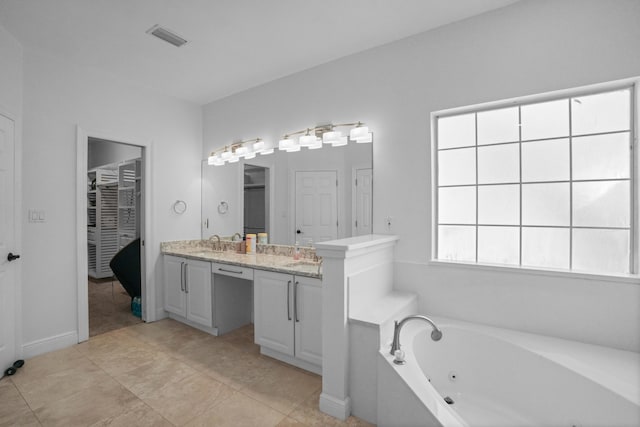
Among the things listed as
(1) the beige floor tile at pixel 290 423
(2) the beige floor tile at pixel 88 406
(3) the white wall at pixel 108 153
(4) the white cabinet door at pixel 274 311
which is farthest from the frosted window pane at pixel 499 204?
(3) the white wall at pixel 108 153

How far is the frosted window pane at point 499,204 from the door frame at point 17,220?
150 inches

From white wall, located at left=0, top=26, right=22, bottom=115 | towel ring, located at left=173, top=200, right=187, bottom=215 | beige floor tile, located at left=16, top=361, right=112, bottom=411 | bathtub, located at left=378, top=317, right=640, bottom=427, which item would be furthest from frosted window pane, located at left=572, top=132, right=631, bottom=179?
white wall, located at left=0, top=26, right=22, bottom=115

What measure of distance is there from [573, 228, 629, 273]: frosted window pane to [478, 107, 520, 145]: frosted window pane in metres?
0.82

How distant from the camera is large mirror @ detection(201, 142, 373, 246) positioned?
277 centimetres

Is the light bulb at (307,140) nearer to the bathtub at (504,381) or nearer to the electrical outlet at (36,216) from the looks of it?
the bathtub at (504,381)

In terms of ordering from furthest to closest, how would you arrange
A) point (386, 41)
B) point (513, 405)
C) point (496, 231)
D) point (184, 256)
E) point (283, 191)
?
point (184, 256)
point (283, 191)
point (386, 41)
point (496, 231)
point (513, 405)

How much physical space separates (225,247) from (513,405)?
10.2ft

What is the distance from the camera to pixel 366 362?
1.88 m

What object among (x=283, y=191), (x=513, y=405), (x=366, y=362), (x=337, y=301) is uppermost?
(x=283, y=191)

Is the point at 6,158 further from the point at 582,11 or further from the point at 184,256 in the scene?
the point at 582,11

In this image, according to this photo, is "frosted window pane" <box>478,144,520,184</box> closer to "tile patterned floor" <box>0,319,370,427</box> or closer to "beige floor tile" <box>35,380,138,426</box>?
"tile patterned floor" <box>0,319,370,427</box>

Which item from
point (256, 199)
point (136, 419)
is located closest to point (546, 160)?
point (256, 199)

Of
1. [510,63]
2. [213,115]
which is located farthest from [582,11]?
[213,115]

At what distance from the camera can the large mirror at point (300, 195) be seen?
9.09ft
